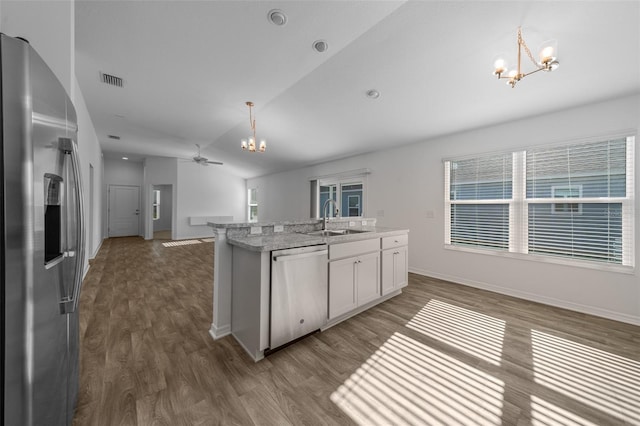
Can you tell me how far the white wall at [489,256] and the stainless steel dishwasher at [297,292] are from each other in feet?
9.28

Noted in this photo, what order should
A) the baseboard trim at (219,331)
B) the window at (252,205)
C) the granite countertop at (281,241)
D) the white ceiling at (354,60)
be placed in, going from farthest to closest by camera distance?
the window at (252,205) → the baseboard trim at (219,331) → the white ceiling at (354,60) → the granite countertop at (281,241)

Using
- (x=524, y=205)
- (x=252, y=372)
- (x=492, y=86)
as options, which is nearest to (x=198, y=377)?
(x=252, y=372)

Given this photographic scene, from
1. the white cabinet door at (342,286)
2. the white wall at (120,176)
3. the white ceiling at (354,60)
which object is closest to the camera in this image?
the white ceiling at (354,60)

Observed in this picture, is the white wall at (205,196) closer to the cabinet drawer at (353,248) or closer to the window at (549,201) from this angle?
the cabinet drawer at (353,248)

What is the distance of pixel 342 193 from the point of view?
20.4 ft

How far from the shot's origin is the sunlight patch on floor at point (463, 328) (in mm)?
2041

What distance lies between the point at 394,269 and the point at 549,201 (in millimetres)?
2261

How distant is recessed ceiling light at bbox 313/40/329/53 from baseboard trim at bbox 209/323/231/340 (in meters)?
3.07

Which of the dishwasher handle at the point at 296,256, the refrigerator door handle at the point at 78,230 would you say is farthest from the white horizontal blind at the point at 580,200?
the refrigerator door handle at the point at 78,230

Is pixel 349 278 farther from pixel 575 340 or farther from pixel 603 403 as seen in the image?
pixel 575 340

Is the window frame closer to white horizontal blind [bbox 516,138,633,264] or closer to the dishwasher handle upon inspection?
white horizontal blind [bbox 516,138,633,264]

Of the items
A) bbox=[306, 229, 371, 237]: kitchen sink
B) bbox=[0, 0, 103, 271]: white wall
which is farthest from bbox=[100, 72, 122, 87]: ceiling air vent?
bbox=[306, 229, 371, 237]: kitchen sink

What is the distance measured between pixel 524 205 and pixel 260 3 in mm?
4089

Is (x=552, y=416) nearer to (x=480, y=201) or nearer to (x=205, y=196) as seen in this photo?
(x=480, y=201)
